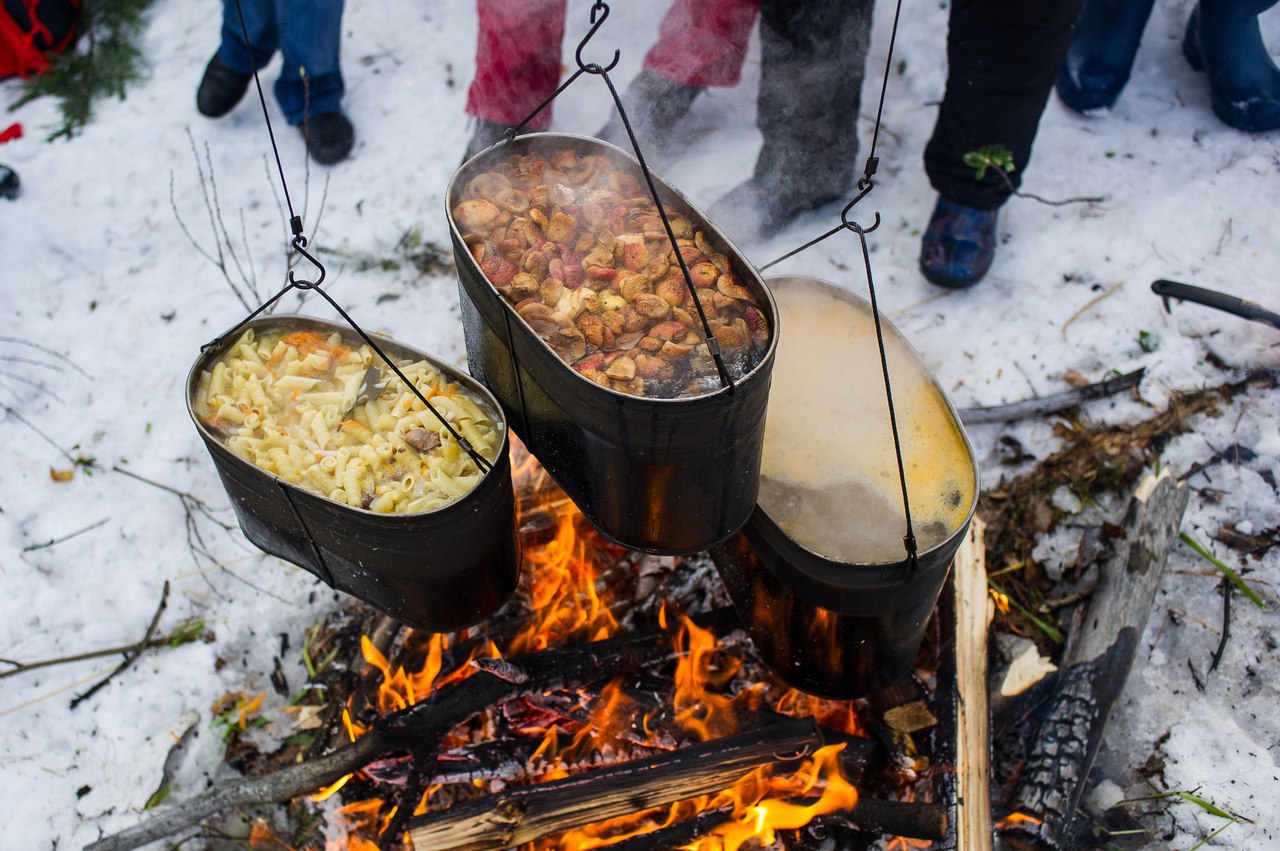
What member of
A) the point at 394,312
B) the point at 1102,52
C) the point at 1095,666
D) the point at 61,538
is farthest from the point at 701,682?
the point at 1102,52

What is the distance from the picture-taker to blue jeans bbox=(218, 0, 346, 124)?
15.7 ft

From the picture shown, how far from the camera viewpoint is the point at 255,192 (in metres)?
4.93

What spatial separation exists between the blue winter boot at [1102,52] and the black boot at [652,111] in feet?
6.68

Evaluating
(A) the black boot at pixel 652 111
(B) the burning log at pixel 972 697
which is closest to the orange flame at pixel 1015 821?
(B) the burning log at pixel 972 697

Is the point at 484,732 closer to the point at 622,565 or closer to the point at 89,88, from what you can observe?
the point at 622,565

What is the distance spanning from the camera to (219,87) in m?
5.14

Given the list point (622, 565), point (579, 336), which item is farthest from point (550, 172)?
point (622, 565)

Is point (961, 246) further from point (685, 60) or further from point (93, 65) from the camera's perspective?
point (93, 65)

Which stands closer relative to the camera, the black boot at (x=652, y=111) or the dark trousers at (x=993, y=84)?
the dark trousers at (x=993, y=84)

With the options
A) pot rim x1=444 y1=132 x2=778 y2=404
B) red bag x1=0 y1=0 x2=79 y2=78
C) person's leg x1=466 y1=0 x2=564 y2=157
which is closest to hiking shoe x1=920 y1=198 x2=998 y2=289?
person's leg x1=466 y1=0 x2=564 y2=157

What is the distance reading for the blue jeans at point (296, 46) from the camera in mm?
4793

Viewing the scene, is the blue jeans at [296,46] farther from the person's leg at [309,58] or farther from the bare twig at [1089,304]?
the bare twig at [1089,304]

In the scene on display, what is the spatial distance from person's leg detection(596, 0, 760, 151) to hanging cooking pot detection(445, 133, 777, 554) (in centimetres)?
236

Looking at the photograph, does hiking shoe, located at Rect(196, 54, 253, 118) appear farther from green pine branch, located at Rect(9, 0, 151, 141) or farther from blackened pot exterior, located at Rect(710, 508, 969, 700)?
blackened pot exterior, located at Rect(710, 508, 969, 700)
